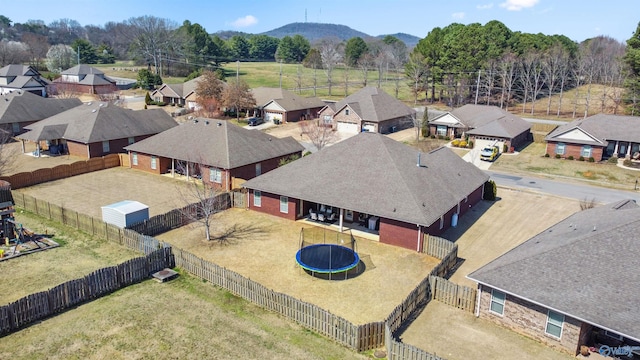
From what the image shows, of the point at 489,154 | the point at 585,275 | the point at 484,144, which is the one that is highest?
the point at 484,144

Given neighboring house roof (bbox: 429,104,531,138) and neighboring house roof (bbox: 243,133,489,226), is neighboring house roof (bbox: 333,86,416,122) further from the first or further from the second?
neighboring house roof (bbox: 243,133,489,226)

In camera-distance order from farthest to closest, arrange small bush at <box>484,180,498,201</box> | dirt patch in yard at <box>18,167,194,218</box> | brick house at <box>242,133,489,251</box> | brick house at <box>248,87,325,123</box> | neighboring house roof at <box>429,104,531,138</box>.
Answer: brick house at <box>248,87,325,123</box> → neighboring house roof at <box>429,104,531,138</box> → small bush at <box>484,180,498,201</box> → dirt patch in yard at <box>18,167,194,218</box> → brick house at <box>242,133,489,251</box>

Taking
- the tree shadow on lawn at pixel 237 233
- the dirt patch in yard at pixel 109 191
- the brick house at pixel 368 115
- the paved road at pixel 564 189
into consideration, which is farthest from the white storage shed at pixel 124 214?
the brick house at pixel 368 115

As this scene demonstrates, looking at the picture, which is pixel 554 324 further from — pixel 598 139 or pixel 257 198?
pixel 598 139

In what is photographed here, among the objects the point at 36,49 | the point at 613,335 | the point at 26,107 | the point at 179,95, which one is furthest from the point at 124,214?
the point at 36,49

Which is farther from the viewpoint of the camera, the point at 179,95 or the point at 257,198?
the point at 179,95

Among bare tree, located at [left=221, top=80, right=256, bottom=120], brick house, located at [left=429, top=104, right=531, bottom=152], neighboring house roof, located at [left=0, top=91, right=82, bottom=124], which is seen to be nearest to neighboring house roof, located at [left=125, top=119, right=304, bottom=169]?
neighboring house roof, located at [left=0, top=91, right=82, bottom=124]

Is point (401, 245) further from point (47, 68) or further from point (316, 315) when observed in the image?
point (47, 68)

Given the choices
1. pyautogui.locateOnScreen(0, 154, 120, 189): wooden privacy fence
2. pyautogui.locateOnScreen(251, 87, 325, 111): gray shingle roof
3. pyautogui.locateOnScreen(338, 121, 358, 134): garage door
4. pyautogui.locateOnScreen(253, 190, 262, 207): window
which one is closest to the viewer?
pyautogui.locateOnScreen(253, 190, 262, 207): window
